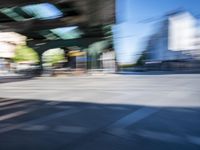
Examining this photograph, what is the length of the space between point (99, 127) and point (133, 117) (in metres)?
0.74

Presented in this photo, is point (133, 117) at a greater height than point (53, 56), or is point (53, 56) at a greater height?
point (53, 56)

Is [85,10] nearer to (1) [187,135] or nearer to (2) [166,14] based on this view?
(1) [187,135]

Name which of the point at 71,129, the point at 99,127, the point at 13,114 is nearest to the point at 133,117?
the point at 99,127

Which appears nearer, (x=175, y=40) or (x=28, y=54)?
(x=28, y=54)

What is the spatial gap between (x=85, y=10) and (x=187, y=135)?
11731 mm

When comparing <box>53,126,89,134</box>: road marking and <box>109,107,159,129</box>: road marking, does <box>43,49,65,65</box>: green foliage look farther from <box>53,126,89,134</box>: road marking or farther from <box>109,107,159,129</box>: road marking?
<box>53,126,89,134</box>: road marking

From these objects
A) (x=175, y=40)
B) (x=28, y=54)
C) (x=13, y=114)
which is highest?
(x=175, y=40)

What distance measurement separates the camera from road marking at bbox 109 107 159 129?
14.2ft

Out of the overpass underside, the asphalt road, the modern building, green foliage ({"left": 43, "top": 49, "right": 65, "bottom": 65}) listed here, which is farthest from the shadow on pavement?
green foliage ({"left": 43, "top": 49, "right": 65, "bottom": 65})

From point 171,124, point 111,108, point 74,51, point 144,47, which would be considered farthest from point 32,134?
point 144,47

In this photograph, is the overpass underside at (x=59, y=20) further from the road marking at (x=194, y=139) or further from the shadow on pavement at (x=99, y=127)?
the road marking at (x=194, y=139)

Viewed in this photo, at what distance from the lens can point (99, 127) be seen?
4223mm

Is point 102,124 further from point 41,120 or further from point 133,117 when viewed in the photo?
point 41,120

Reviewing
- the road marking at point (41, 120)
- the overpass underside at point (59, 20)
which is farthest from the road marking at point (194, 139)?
the overpass underside at point (59, 20)
